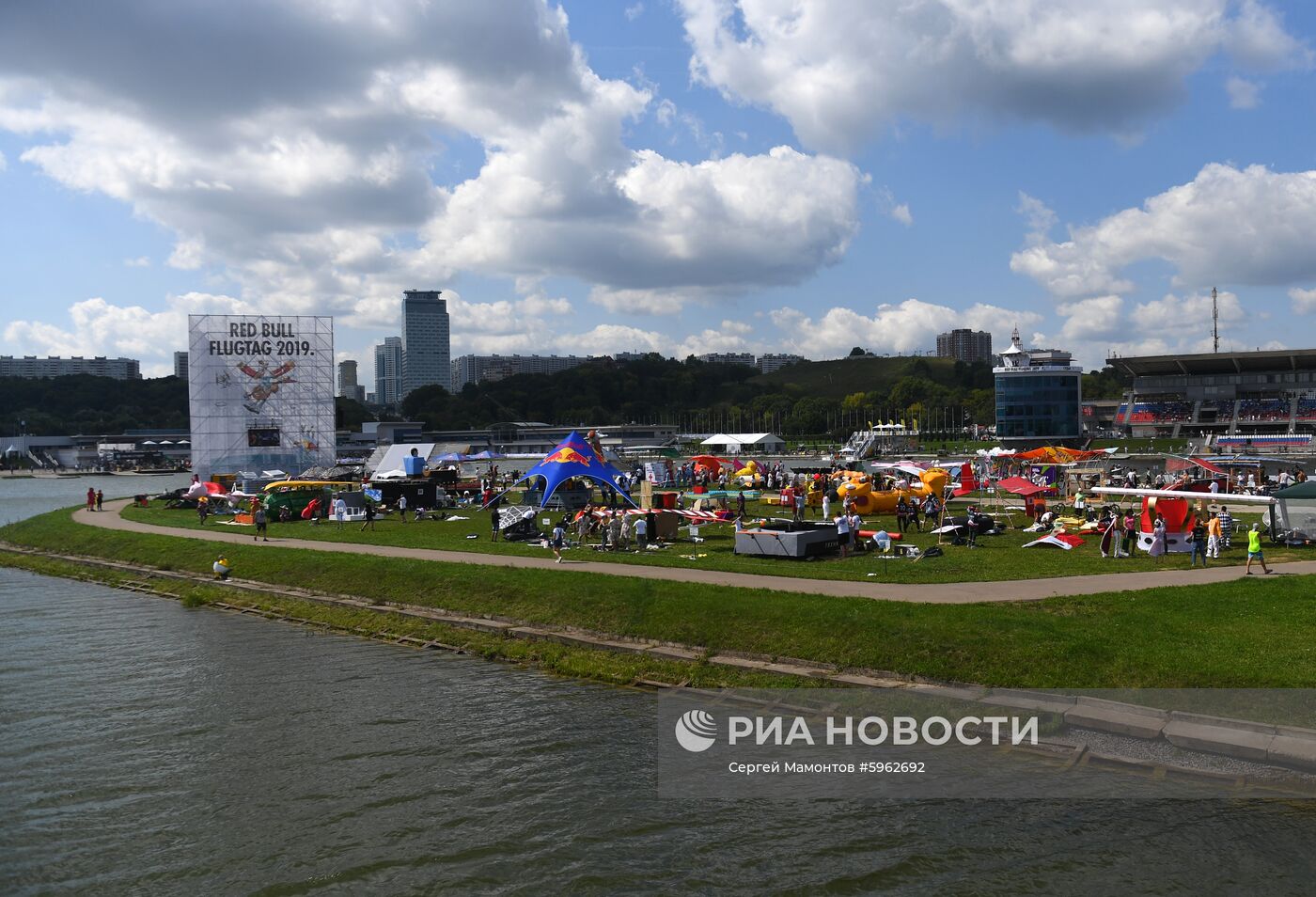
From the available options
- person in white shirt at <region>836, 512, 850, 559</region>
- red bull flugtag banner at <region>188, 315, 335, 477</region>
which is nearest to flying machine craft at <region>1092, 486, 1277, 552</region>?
person in white shirt at <region>836, 512, 850, 559</region>

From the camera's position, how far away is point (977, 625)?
61.3 feet

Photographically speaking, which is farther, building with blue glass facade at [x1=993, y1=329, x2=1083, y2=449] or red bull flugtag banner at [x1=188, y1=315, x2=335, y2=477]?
building with blue glass facade at [x1=993, y1=329, x2=1083, y2=449]

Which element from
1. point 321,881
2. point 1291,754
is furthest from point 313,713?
point 1291,754

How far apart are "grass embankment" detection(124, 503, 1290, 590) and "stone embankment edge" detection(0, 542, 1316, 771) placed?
569cm

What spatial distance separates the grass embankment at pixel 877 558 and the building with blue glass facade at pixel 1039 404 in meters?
81.5

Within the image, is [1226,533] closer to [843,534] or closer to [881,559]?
[881,559]

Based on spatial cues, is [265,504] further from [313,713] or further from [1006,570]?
[1006,570]

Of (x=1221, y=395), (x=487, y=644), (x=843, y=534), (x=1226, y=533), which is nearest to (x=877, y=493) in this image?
(x=843, y=534)

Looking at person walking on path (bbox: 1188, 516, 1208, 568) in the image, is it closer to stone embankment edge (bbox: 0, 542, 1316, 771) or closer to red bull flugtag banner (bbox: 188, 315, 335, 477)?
stone embankment edge (bbox: 0, 542, 1316, 771)

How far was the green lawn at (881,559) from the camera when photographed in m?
25.3

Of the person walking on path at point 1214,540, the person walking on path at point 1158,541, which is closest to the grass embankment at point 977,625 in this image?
the person walking on path at point 1214,540

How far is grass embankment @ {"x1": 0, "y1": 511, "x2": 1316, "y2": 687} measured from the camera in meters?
16.5

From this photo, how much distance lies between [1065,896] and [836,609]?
986 centimetres

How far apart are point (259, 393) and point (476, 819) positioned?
79.1 metres
